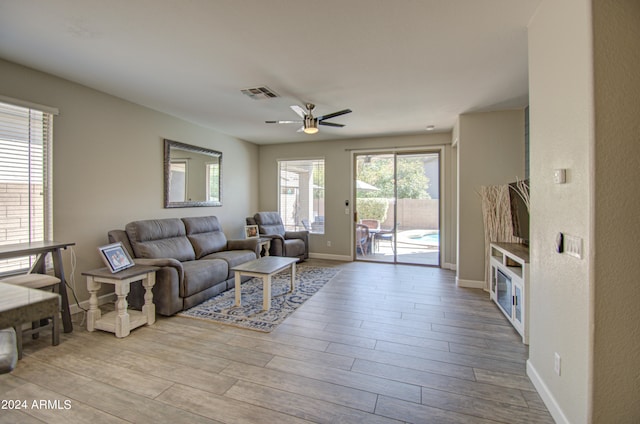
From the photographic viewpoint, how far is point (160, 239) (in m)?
3.95

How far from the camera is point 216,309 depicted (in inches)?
133

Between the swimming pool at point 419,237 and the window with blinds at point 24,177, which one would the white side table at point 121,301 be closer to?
the window with blinds at point 24,177

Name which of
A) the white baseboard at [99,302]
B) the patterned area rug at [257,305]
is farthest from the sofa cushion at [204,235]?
the white baseboard at [99,302]

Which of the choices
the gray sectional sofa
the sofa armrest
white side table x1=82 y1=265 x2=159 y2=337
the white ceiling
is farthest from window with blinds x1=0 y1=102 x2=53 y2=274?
the sofa armrest

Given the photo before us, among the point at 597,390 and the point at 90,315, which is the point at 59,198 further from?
the point at 597,390

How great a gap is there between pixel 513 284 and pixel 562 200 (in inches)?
60.7

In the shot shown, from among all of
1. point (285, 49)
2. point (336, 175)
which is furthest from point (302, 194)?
point (285, 49)

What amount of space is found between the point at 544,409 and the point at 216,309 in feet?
10.1

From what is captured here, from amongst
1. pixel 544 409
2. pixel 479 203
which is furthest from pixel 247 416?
pixel 479 203

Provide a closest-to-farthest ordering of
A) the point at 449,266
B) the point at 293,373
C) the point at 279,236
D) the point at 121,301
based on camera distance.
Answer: the point at 293,373
the point at 121,301
the point at 449,266
the point at 279,236

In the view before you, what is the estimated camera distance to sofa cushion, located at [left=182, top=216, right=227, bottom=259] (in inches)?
173

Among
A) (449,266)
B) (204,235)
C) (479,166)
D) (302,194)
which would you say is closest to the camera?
(479,166)

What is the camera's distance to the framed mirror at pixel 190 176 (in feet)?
14.8

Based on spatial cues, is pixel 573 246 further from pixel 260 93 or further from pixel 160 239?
pixel 160 239
